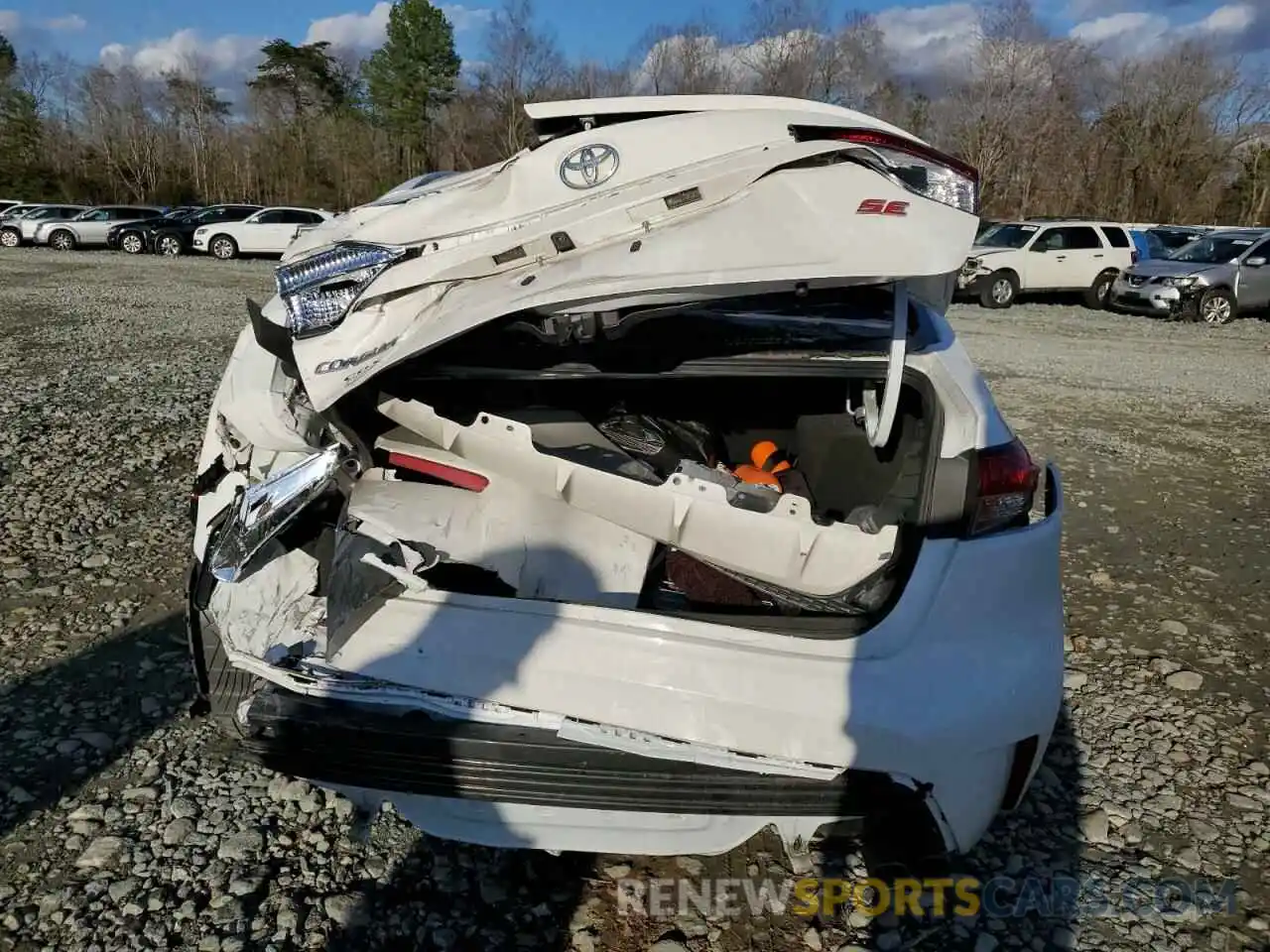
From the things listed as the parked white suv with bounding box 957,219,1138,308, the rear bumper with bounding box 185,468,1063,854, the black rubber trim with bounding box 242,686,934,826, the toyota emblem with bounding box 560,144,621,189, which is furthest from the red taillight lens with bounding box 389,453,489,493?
the parked white suv with bounding box 957,219,1138,308

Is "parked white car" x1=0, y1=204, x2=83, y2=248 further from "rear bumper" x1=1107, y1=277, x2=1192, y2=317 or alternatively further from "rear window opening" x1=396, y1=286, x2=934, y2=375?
"rear window opening" x1=396, y1=286, x2=934, y2=375

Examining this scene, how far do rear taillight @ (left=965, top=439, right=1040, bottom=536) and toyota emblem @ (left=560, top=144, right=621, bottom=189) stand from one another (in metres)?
1.12

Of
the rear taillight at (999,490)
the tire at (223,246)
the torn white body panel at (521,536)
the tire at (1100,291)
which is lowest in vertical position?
the torn white body panel at (521,536)

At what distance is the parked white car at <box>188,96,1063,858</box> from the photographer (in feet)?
6.38

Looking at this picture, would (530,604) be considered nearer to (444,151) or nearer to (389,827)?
(389,827)

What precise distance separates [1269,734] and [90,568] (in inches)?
185

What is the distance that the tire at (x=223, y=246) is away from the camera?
23516mm

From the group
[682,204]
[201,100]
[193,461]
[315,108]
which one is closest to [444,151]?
[315,108]

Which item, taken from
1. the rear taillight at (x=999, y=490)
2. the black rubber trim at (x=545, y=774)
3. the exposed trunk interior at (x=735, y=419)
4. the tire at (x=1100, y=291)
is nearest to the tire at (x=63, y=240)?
the tire at (x=1100, y=291)

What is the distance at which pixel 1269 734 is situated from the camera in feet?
10.1

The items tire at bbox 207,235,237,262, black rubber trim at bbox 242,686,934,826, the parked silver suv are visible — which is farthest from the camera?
tire at bbox 207,235,237,262

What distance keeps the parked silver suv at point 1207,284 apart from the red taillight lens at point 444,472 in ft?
55.2

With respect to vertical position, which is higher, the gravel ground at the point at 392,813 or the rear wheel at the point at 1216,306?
the rear wheel at the point at 1216,306

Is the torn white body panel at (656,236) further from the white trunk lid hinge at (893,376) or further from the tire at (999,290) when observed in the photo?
the tire at (999,290)
